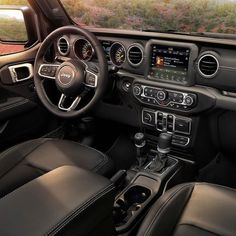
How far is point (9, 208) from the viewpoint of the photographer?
39.9 inches

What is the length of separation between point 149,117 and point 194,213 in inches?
30.4

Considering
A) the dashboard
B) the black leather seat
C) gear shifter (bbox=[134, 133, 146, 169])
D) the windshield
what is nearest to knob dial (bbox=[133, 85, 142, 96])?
the dashboard

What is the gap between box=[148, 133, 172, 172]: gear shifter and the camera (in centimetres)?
187

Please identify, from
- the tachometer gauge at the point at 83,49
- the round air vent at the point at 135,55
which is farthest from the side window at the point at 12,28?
the round air vent at the point at 135,55

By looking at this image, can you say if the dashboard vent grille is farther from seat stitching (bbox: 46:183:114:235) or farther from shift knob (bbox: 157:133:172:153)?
seat stitching (bbox: 46:183:114:235)

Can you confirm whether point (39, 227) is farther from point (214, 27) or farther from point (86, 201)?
point (214, 27)

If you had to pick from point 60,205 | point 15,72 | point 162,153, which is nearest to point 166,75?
point 162,153

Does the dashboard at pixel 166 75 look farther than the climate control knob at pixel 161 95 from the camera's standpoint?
No

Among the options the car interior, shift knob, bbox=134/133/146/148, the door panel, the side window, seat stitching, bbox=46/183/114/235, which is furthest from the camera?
the side window

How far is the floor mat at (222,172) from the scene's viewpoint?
6.97 feet

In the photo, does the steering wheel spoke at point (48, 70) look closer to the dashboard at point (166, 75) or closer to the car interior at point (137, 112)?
the car interior at point (137, 112)

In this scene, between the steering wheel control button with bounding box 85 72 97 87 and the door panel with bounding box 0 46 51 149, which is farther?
the door panel with bounding box 0 46 51 149

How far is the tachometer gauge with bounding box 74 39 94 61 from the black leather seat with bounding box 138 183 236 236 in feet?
2.90

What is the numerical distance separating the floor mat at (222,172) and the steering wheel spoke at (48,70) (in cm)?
100
